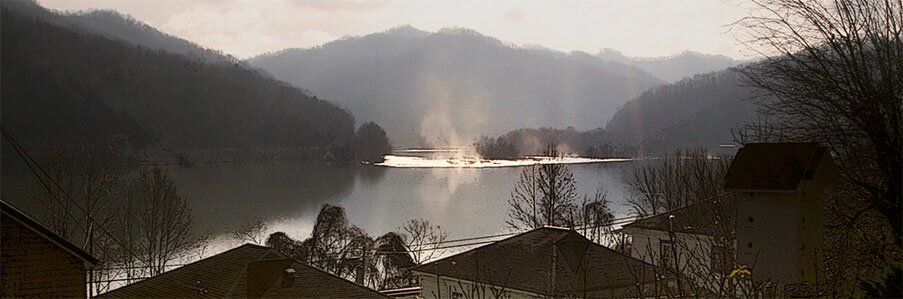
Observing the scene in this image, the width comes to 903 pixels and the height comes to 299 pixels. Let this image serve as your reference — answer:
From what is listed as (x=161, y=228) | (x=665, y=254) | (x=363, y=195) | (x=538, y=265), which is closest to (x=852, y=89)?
(x=665, y=254)

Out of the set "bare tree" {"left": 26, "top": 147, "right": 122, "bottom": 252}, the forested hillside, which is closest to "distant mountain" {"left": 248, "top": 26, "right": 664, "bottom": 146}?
the forested hillside

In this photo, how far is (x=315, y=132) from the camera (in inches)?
3172

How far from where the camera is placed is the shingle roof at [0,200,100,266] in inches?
312

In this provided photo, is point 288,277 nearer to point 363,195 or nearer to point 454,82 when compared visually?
point 363,195

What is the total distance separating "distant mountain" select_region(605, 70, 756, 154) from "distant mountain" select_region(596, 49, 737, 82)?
40.5m

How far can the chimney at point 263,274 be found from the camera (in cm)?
1063

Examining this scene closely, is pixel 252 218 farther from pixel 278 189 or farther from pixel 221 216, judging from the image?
pixel 278 189

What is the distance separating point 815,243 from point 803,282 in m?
0.26

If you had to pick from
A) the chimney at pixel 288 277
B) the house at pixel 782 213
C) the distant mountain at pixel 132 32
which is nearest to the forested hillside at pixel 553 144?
the chimney at pixel 288 277

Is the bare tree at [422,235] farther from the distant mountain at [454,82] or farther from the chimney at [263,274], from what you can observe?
the distant mountain at [454,82]

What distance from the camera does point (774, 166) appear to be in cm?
448

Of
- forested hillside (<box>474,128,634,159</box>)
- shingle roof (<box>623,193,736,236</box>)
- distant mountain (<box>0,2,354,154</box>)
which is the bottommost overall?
shingle roof (<box>623,193,736,236</box>)

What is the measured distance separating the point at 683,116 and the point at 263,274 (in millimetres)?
50808

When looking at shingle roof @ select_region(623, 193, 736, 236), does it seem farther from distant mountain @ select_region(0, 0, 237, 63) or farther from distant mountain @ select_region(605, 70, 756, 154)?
distant mountain @ select_region(0, 0, 237, 63)
